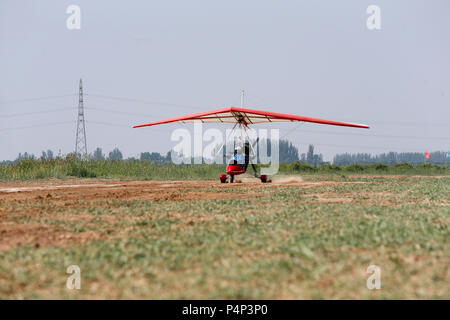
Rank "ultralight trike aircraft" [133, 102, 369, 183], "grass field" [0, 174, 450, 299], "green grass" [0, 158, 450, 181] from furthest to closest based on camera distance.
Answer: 1. "green grass" [0, 158, 450, 181]
2. "ultralight trike aircraft" [133, 102, 369, 183]
3. "grass field" [0, 174, 450, 299]

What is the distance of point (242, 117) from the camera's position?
70.2 feet

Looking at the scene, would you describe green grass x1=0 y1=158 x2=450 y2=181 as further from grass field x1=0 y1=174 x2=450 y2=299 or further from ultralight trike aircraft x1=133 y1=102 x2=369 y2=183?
grass field x1=0 y1=174 x2=450 y2=299

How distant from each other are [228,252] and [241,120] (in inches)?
660

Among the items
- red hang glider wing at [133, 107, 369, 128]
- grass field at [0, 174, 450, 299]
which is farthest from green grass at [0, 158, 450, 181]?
grass field at [0, 174, 450, 299]

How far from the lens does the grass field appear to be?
4.10 m

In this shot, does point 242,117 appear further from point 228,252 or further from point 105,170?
point 228,252

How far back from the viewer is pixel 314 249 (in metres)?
5.34

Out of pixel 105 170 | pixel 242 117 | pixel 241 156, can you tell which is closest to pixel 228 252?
pixel 241 156

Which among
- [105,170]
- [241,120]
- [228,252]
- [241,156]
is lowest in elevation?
[228,252]

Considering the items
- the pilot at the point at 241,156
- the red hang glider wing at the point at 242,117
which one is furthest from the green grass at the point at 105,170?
the pilot at the point at 241,156
